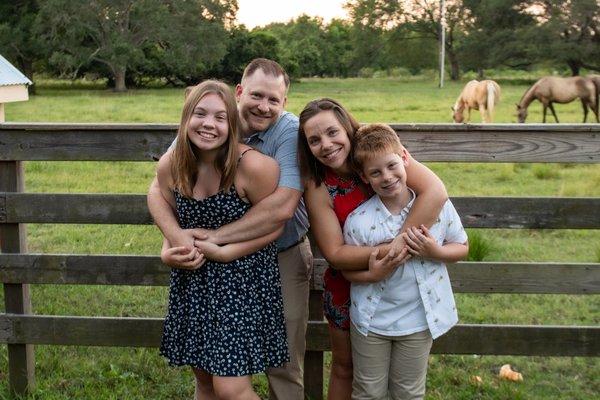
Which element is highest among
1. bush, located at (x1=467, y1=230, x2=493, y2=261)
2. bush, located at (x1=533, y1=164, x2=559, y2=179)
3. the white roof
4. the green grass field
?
the white roof

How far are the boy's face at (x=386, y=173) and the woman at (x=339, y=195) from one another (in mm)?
101

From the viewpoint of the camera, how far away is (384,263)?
293 cm

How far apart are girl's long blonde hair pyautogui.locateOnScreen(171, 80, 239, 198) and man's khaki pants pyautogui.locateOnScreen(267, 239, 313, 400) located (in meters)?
0.57

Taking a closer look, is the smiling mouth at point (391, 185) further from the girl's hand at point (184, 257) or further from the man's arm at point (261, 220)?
the girl's hand at point (184, 257)

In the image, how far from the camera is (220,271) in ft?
9.87

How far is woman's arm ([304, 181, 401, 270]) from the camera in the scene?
302 centimetres

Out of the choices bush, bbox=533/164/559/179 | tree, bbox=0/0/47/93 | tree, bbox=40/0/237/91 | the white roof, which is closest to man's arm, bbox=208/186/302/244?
the white roof

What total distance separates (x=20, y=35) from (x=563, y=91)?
31.2 metres

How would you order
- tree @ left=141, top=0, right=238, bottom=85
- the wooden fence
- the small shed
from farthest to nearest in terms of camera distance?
tree @ left=141, top=0, right=238, bottom=85
the small shed
the wooden fence

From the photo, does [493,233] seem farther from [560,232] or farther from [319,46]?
[319,46]

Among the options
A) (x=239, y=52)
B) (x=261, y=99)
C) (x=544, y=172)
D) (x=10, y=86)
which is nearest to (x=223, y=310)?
(x=261, y=99)

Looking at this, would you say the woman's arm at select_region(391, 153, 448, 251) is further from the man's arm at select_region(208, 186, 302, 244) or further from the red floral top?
the man's arm at select_region(208, 186, 302, 244)

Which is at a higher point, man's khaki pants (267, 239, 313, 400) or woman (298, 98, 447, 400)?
woman (298, 98, 447, 400)

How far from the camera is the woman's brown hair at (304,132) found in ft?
9.77
